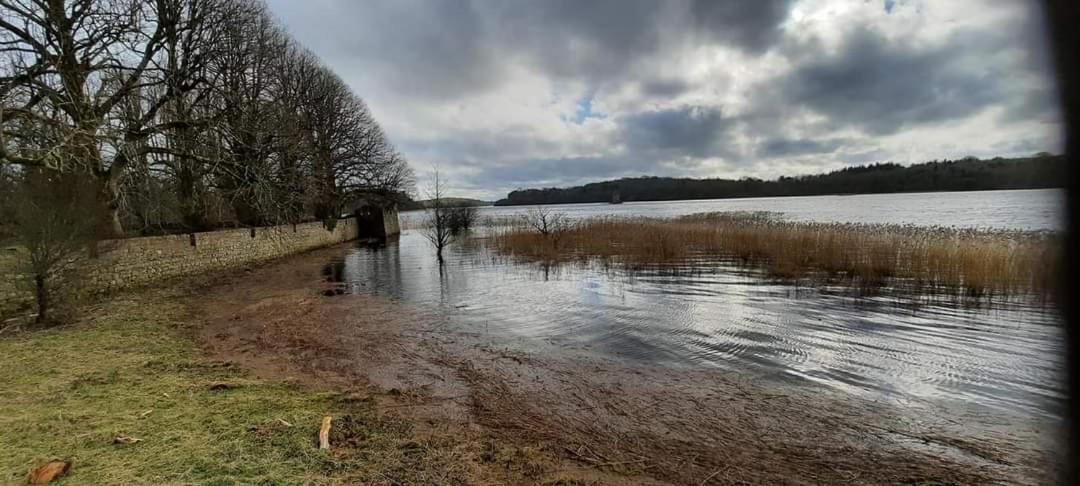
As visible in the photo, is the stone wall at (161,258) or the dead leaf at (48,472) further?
the stone wall at (161,258)

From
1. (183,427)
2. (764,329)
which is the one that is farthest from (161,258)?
(764,329)

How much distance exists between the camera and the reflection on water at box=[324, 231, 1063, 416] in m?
5.76

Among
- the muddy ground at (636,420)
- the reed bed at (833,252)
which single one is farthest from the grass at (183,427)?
the reed bed at (833,252)

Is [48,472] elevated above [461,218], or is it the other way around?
[461,218]

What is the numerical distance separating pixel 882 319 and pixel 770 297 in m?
2.40

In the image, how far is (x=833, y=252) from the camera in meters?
14.8

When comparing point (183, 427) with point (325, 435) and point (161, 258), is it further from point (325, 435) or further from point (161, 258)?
point (161, 258)

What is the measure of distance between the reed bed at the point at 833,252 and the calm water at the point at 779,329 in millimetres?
1243

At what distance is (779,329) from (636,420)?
484 centimetres

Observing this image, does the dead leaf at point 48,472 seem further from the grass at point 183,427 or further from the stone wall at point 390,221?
the stone wall at point 390,221

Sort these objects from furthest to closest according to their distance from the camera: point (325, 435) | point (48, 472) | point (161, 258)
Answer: point (161, 258) < point (325, 435) < point (48, 472)

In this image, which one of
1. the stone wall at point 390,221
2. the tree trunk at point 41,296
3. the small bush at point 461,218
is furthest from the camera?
the stone wall at point 390,221

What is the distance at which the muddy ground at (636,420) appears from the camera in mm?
3633

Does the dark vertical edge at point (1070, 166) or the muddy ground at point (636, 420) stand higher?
the dark vertical edge at point (1070, 166)
